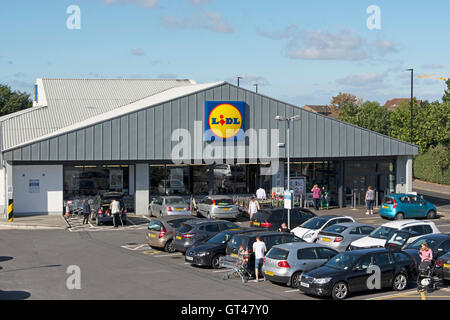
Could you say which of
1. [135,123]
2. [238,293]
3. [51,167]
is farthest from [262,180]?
[238,293]

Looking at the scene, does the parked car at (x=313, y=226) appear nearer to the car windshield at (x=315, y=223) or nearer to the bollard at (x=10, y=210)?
the car windshield at (x=315, y=223)

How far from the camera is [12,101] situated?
88.4 meters

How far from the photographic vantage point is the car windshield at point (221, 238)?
73.5ft

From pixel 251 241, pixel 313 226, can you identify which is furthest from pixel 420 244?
pixel 313 226

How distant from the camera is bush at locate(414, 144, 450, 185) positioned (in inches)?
2387

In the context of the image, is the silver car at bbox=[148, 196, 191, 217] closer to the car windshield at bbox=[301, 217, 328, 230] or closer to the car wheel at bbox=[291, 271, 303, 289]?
the car windshield at bbox=[301, 217, 328, 230]

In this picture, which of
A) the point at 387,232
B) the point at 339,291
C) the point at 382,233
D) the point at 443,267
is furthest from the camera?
the point at 382,233

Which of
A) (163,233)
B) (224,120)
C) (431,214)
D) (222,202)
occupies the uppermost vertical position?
(224,120)

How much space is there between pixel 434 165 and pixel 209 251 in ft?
151

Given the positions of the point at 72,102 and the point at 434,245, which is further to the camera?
the point at 72,102

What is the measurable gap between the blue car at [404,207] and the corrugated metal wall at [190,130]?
620cm

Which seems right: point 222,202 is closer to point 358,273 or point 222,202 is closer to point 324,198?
point 324,198

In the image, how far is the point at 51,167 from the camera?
3669 cm

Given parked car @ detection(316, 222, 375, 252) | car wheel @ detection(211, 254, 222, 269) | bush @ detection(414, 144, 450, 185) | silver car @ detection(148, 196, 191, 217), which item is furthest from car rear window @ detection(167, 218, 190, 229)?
bush @ detection(414, 144, 450, 185)
